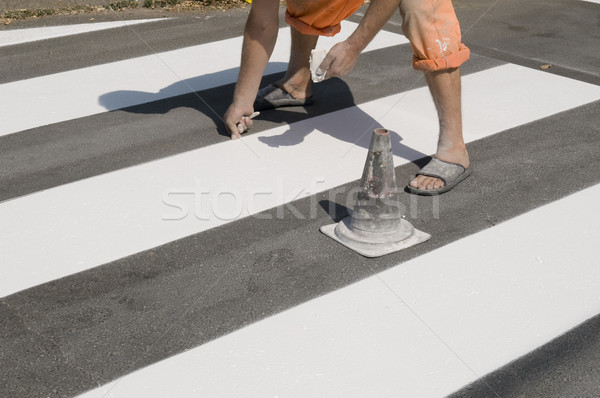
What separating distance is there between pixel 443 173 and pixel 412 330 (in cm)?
118

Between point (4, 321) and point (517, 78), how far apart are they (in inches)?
143

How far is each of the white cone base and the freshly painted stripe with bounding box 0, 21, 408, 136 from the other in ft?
6.88

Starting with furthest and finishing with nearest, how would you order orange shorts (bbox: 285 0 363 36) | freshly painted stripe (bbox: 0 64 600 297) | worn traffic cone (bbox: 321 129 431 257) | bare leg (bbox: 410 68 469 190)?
orange shorts (bbox: 285 0 363 36), bare leg (bbox: 410 68 469 190), freshly painted stripe (bbox: 0 64 600 297), worn traffic cone (bbox: 321 129 431 257)

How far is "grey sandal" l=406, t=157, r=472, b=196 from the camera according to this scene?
3.48m

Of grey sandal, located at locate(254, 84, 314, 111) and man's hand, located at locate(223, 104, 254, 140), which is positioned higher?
man's hand, located at locate(223, 104, 254, 140)

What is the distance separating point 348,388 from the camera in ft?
7.43

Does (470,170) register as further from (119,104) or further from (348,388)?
(119,104)

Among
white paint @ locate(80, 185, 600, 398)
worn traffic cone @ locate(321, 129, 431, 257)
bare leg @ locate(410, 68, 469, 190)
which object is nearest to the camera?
white paint @ locate(80, 185, 600, 398)

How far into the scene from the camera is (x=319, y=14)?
12.9 ft

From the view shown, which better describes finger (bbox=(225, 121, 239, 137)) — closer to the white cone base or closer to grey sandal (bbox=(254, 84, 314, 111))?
grey sandal (bbox=(254, 84, 314, 111))

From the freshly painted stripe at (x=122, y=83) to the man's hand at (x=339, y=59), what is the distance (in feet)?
5.71

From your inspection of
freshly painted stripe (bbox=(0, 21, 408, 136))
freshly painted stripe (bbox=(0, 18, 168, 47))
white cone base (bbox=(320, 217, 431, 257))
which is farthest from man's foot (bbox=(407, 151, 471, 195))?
freshly painted stripe (bbox=(0, 18, 168, 47))

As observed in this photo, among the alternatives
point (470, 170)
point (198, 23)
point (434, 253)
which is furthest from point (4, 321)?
point (198, 23)

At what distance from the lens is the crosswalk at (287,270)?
237cm
